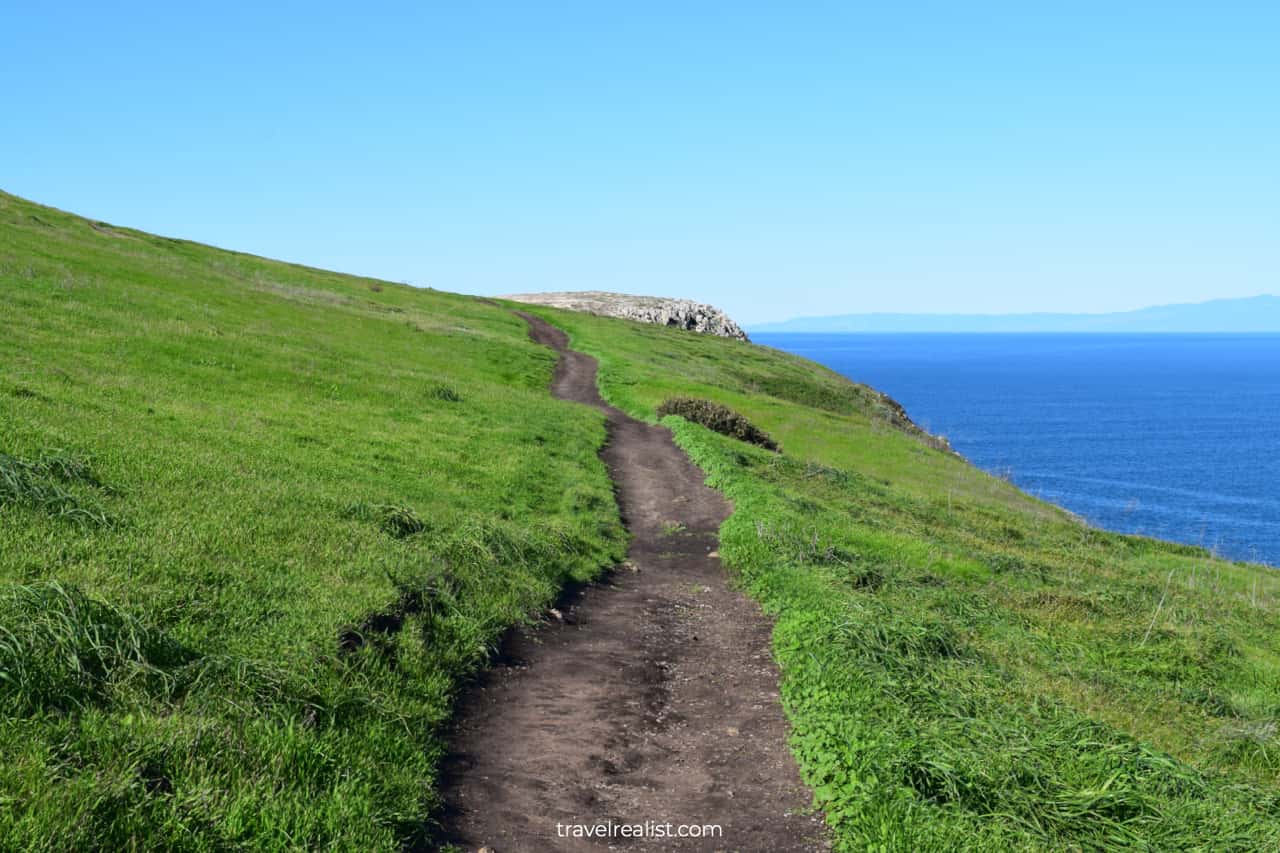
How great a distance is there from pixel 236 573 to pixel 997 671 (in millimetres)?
11112

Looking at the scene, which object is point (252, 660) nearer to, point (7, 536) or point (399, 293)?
point (7, 536)

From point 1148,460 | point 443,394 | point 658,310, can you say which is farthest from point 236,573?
point 658,310

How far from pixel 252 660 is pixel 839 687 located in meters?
7.32

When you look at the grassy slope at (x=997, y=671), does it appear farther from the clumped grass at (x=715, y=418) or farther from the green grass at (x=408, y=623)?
the clumped grass at (x=715, y=418)

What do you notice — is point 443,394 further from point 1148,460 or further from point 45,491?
point 1148,460

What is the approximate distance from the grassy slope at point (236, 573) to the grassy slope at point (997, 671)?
4.51m

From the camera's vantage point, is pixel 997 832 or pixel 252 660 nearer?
pixel 997 832

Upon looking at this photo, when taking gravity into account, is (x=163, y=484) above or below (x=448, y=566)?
above

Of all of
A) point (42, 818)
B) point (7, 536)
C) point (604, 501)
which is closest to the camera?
point (42, 818)

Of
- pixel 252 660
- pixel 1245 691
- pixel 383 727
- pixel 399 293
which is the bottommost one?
pixel 1245 691

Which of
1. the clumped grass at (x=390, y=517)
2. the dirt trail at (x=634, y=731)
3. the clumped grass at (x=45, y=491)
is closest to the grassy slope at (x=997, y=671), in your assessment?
the dirt trail at (x=634, y=731)

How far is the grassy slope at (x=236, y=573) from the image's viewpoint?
7777 millimetres

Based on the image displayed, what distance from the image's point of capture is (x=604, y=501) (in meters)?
25.4

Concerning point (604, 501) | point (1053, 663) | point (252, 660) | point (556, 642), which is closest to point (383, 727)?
point (252, 660)
